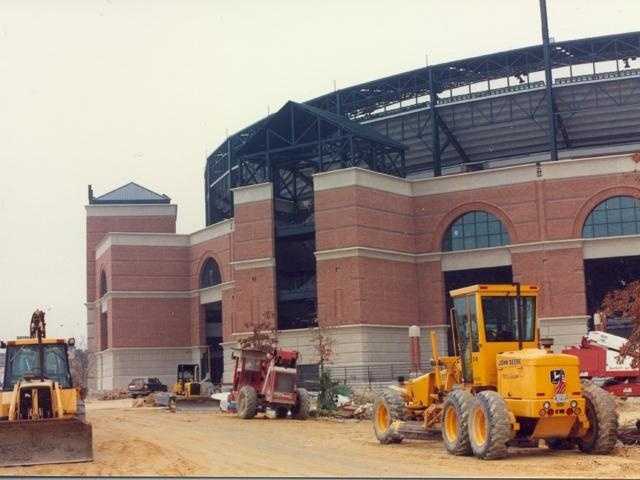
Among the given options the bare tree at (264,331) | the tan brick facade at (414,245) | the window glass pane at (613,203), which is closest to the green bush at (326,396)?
the tan brick facade at (414,245)

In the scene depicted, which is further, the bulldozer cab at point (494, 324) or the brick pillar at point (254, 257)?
the brick pillar at point (254, 257)

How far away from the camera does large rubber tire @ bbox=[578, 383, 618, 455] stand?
59.2ft

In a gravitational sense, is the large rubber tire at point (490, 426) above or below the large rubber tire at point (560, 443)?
above

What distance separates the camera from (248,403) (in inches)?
1331

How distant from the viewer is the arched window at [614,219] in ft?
170

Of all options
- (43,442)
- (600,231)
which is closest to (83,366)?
(600,231)

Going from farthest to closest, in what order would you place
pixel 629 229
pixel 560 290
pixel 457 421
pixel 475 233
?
pixel 475 233 < pixel 560 290 < pixel 629 229 < pixel 457 421

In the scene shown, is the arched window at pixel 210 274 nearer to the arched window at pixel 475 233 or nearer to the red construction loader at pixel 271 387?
the arched window at pixel 475 233

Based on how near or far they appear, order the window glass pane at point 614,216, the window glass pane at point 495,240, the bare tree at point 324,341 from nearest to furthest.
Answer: the bare tree at point 324,341
the window glass pane at point 614,216
the window glass pane at point 495,240

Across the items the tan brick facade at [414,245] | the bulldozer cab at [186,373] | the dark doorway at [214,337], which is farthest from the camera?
the dark doorway at [214,337]

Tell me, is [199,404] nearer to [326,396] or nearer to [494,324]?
[326,396]

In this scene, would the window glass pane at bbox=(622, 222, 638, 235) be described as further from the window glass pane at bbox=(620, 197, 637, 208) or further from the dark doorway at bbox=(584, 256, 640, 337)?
the dark doorway at bbox=(584, 256, 640, 337)

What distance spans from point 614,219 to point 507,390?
36533 millimetres

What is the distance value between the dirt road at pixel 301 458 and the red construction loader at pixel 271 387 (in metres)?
5.58
